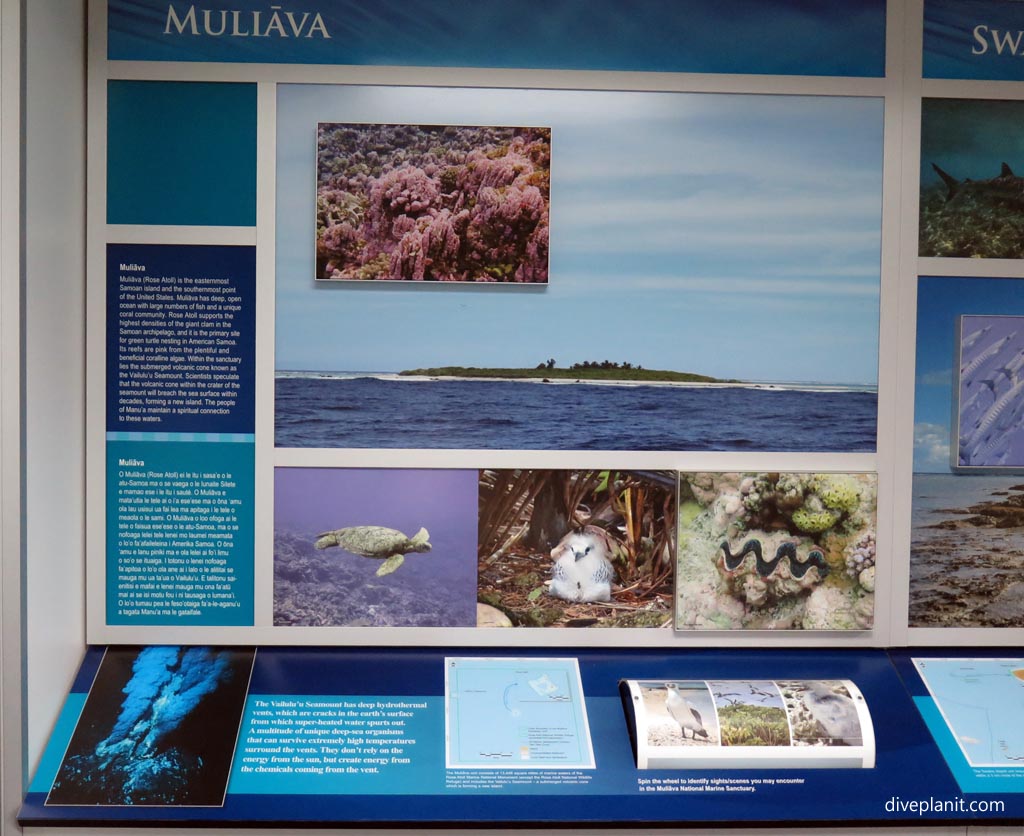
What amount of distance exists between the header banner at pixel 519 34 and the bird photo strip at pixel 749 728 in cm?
179

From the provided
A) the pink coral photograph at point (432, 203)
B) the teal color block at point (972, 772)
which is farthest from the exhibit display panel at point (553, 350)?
the teal color block at point (972, 772)

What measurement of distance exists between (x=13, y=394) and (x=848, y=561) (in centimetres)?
233

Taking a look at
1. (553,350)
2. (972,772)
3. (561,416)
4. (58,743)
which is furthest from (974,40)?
(58,743)

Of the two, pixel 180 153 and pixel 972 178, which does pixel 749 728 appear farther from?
pixel 180 153

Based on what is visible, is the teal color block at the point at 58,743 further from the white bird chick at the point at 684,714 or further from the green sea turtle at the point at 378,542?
the white bird chick at the point at 684,714

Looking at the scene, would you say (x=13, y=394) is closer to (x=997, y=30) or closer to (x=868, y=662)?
(x=868, y=662)

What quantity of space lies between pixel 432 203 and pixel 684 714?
160 centimetres

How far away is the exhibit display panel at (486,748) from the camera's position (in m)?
2.03

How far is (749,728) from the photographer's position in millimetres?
2150

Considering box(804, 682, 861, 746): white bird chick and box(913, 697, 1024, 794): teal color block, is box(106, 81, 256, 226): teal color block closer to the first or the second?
box(804, 682, 861, 746): white bird chick

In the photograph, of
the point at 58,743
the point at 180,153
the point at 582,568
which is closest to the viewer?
the point at 58,743

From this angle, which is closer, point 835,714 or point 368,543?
point 835,714

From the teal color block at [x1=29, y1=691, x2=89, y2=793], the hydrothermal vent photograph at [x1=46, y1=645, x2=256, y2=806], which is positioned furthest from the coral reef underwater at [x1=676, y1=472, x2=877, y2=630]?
the teal color block at [x1=29, y1=691, x2=89, y2=793]

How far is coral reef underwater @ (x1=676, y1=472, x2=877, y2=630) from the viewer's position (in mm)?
2445
